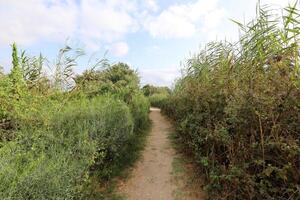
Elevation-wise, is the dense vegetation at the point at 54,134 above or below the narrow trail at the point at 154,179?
above

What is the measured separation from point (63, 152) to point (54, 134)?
85 cm

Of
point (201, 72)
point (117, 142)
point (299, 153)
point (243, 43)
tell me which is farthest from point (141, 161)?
point (299, 153)

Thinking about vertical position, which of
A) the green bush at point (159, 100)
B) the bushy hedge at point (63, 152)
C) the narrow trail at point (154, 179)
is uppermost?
the green bush at point (159, 100)

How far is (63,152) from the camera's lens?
11.1 feet

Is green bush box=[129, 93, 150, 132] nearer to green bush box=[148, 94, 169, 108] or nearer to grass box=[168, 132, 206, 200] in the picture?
grass box=[168, 132, 206, 200]

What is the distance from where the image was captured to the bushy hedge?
251 cm

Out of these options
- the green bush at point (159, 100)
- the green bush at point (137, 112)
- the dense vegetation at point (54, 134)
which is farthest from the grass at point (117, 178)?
the green bush at point (159, 100)

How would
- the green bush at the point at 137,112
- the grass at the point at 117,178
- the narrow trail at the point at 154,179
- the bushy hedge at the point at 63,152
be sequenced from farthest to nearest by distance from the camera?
the green bush at the point at 137,112
the narrow trail at the point at 154,179
the grass at the point at 117,178
the bushy hedge at the point at 63,152

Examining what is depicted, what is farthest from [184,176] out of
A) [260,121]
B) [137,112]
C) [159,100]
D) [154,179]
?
[159,100]

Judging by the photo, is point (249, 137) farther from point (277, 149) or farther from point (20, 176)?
point (20, 176)

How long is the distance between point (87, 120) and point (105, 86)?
5182 mm

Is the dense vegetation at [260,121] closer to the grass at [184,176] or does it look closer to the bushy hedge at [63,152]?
the grass at [184,176]

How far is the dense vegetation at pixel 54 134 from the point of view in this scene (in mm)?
2637

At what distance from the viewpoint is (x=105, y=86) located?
9.88 m
